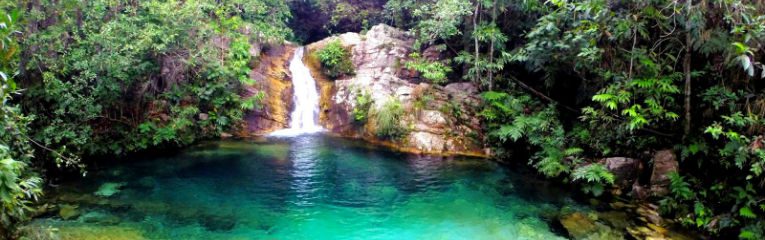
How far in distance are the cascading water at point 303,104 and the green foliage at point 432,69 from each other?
4006 millimetres

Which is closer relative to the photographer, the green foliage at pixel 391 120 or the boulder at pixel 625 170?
the boulder at pixel 625 170

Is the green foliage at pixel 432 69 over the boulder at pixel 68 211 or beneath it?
over

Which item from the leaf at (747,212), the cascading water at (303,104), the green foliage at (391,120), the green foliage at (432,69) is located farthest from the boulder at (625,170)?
the cascading water at (303,104)

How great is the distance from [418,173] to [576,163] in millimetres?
3884

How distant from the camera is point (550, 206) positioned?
361 inches

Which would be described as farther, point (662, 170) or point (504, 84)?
point (504, 84)

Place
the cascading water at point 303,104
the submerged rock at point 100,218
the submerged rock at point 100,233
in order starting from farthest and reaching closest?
the cascading water at point 303,104
the submerged rock at point 100,218
the submerged rock at point 100,233

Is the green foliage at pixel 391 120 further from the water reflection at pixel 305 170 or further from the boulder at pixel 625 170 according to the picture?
the boulder at pixel 625 170

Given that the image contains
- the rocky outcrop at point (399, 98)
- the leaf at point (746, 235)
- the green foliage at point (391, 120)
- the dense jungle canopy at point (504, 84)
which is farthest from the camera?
the green foliage at point (391, 120)

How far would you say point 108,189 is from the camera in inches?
379

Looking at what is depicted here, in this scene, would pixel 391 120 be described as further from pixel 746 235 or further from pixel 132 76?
pixel 746 235

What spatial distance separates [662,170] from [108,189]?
462 inches

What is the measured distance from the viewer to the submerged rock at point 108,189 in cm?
931

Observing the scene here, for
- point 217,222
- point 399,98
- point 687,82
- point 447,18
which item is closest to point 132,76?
point 217,222
